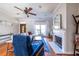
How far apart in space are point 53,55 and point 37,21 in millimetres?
756

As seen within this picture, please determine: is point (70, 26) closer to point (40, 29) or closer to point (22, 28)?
point (40, 29)

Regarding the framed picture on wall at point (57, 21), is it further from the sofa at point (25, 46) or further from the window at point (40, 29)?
the sofa at point (25, 46)

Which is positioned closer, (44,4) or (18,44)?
(44,4)

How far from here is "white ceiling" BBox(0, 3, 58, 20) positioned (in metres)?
2.14

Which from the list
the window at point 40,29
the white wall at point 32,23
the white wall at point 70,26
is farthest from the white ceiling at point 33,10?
the white wall at point 70,26

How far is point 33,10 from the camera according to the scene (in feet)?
7.41

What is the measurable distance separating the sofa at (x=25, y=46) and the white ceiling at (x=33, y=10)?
1.37 ft

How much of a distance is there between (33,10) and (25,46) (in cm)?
71

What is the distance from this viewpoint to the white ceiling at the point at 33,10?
7.04ft

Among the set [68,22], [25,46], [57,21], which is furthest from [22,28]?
[68,22]

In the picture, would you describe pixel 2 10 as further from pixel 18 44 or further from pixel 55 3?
pixel 55 3

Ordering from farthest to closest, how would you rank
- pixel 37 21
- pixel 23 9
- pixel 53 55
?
pixel 37 21 < pixel 23 9 < pixel 53 55

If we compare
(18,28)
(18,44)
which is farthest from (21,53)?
(18,28)

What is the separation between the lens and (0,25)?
2.24 metres
